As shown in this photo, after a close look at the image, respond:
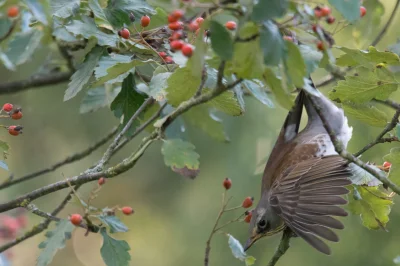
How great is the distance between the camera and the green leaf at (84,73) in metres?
1.67

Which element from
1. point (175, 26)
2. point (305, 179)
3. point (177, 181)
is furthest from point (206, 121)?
point (177, 181)

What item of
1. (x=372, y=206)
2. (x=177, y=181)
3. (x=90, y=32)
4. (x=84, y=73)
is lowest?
(x=177, y=181)

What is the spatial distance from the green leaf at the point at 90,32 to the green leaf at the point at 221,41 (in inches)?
23.4

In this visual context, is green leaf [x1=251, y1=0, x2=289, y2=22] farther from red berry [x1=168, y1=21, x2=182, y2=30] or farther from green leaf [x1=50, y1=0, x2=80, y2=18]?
green leaf [x1=50, y1=0, x2=80, y2=18]

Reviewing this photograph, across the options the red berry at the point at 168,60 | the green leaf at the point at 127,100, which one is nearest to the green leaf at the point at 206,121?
the green leaf at the point at 127,100

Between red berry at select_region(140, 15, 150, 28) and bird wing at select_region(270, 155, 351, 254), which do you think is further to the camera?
bird wing at select_region(270, 155, 351, 254)

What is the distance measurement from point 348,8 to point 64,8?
0.80m

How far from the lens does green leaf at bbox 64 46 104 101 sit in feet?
5.47

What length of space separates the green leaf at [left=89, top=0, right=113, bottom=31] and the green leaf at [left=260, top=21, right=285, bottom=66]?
671 millimetres

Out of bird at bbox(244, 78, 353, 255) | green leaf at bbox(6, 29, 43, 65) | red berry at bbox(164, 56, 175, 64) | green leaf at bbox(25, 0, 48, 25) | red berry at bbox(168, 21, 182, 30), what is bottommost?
bird at bbox(244, 78, 353, 255)

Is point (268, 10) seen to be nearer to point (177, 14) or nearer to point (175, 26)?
point (177, 14)

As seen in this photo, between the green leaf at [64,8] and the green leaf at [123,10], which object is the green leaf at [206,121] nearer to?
the green leaf at [123,10]

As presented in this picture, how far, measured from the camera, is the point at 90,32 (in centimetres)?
166

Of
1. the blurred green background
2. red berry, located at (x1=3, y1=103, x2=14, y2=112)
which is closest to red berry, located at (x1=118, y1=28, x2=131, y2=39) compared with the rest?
red berry, located at (x1=3, y1=103, x2=14, y2=112)
